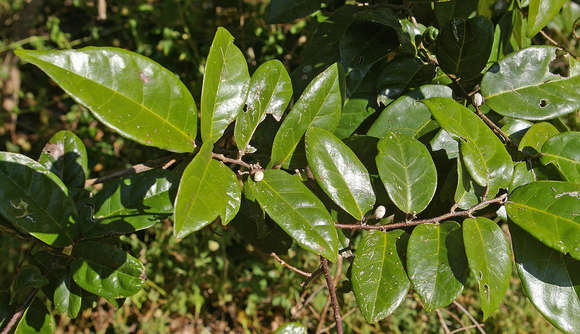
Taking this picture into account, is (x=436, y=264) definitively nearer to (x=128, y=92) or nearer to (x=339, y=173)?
(x=339, y=173)

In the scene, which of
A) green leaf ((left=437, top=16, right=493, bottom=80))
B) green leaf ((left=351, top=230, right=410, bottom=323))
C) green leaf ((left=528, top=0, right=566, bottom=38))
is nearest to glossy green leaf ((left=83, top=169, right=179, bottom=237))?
green leaf ((left=351, top=230, right=410, bottom=323))

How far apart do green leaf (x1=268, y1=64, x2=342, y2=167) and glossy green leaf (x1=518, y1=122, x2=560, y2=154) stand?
0.36 metres

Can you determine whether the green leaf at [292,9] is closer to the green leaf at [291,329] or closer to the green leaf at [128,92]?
the green leaf at [128,92]

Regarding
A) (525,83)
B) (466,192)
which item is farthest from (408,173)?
(525,83)

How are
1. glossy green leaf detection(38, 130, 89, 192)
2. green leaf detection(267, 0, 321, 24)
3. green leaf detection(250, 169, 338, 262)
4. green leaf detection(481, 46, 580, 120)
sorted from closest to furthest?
green leaf detection(250, 169, 338, 262)
green leaf detection(481, 46, 580, 120)
glossy green leaf detection(38, 130, 89, 192)
green leaf detection(267, 0, 321, 24)

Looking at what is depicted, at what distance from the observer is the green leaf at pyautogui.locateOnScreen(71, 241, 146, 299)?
2.74 ft

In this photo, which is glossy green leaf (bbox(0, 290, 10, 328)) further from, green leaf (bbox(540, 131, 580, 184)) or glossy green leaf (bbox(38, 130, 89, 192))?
green leaf (bbox(540, 131, 580, 184))

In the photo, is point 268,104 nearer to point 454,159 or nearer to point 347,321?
point 454,159

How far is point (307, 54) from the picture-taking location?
113cm

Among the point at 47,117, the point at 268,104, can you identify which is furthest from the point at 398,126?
the point at 47,117

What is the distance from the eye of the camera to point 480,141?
765mm

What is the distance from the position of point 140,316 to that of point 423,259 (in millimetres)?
1944

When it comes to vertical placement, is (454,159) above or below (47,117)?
above

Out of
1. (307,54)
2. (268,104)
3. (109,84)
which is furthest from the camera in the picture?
(307,54)
